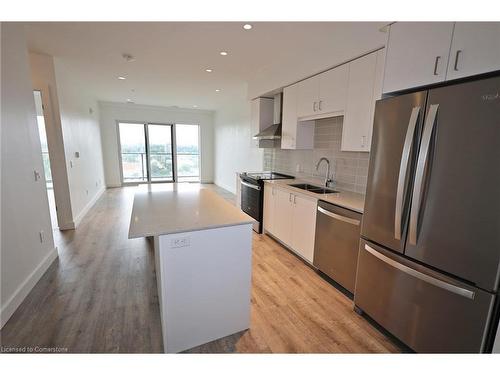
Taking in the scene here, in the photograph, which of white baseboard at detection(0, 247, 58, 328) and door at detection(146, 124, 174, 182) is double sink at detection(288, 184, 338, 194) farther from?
door at detection(146, 124, 174, 182)

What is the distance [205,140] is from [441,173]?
7706 mm

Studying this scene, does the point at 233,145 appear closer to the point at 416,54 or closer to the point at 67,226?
the point at 67,226

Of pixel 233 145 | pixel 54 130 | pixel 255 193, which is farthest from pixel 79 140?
pixel 255 193

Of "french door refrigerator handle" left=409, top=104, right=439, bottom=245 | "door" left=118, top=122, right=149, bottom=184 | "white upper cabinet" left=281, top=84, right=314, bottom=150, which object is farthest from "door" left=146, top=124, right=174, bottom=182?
"french door refrigerator handle" left=409, top=104, right=439, bottom=245

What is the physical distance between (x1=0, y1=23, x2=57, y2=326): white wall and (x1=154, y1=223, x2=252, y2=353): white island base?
145 centimetres

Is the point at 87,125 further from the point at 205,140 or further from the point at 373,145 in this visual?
the point at 373,145

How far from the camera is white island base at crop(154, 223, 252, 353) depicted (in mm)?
1501

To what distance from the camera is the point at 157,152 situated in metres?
7.96

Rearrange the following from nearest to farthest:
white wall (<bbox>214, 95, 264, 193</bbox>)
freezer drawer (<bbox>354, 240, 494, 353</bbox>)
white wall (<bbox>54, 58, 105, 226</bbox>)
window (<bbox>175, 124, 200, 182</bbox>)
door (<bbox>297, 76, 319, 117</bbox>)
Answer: freezer drawer (<bbox>354, 240, 494, 353</bbox>), door (<bbox>297, 76, 319, 117</bbox>), white wall (<bbox>54, 58, 105, 226</bbox>), white wall (<bbox>214, 95, 264, 193</bbox>), window (<bbox>175, 124, 200, 182</bbox>)

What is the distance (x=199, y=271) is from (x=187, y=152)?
23.9ft

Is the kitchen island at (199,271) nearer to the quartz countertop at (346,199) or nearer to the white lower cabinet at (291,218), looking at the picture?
the quartz countertop at (346,199)

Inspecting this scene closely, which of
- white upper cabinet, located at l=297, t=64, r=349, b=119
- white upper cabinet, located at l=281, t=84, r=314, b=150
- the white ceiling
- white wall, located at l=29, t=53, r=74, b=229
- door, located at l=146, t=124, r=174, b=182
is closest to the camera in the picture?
the white ceiling

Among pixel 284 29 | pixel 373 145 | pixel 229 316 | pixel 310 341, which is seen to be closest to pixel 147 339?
pixel 229 316

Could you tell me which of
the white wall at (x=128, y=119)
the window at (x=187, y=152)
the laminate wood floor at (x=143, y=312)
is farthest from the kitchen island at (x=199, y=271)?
the window at (x=187, y=152)
